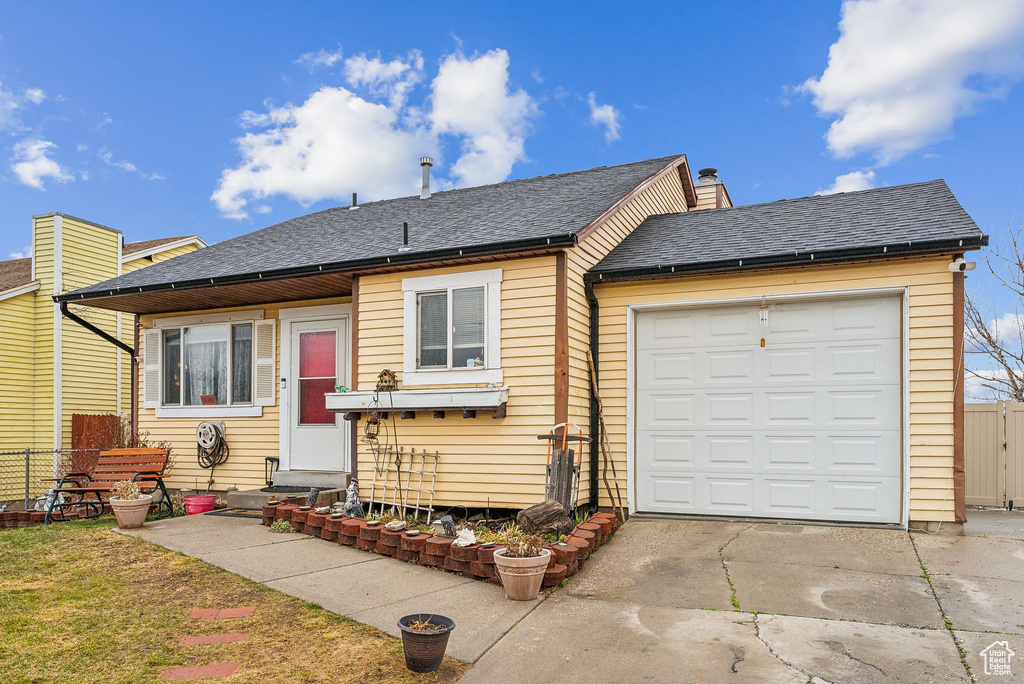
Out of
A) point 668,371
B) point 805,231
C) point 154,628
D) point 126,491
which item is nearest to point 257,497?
point 126,491

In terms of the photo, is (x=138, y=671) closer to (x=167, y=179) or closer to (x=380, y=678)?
(x=380, y=678)

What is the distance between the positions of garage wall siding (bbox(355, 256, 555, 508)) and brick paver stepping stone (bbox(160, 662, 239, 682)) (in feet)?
13.1

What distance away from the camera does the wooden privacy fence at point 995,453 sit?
8.52m

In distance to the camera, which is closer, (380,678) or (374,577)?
(380,678)

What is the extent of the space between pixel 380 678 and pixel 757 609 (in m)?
2.67

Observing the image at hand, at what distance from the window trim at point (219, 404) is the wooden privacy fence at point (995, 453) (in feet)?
31.0

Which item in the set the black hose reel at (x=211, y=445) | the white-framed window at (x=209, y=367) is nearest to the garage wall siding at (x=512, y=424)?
the white-framed window at (x=209, y=367)

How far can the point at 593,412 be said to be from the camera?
802 centimetres

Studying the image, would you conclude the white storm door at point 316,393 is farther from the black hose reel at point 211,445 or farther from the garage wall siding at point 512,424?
the garage wall siding at point 512,424

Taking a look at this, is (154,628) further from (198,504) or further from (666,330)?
(666,330)

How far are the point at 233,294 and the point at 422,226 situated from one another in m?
2.80

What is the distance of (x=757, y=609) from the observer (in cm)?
484

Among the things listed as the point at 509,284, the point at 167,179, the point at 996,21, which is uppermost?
the point at 996,21

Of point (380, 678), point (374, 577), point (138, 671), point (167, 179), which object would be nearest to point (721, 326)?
point (374, 577)
